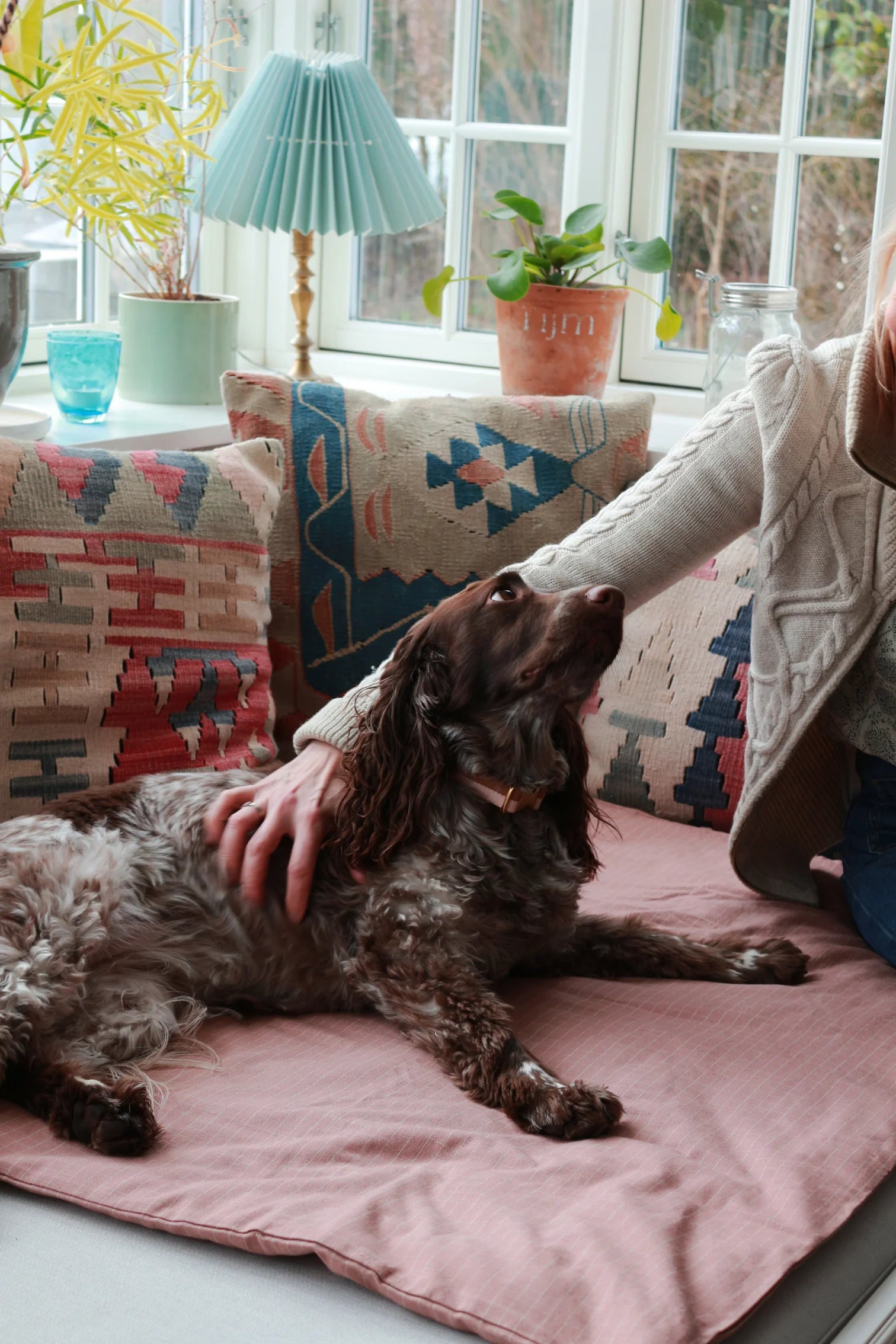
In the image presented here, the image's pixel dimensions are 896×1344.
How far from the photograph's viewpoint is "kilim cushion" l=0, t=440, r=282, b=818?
1975 mm

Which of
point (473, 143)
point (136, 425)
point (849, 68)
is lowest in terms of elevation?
point (136, 425)

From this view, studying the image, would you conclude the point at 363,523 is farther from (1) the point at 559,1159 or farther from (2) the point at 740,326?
(1) the point at 559,1159

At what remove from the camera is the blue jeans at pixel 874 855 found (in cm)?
187

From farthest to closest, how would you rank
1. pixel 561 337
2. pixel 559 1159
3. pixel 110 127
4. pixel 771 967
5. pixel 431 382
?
pixel 431 382 → pixel 561 337 → pixel 110 127 → pixel 771 967 → pixel 559 1159

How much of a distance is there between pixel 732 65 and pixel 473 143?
2.16 ft

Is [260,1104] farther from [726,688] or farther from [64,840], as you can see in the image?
[726,688]

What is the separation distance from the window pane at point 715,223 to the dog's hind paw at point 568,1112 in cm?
211

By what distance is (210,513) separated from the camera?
2.16m

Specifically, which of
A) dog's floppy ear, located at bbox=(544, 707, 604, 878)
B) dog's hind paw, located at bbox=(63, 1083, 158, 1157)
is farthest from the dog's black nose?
dog's hind paw, located at bbox=(63, 1083, 158, 1157)

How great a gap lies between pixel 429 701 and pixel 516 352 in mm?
1498

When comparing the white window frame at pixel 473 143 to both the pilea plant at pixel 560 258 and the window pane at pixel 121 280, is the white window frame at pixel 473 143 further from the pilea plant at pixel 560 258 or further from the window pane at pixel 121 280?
the window pane at pixel 121 280

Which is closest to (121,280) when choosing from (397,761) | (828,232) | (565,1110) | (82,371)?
(82,371)

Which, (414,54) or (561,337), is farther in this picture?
(414,54)

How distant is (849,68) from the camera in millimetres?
3016
